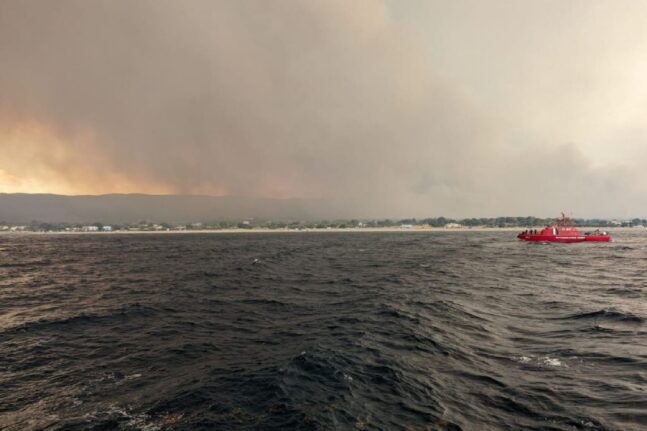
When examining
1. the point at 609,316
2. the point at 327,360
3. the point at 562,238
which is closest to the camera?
the point at 327,360

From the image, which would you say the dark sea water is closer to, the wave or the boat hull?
the wave

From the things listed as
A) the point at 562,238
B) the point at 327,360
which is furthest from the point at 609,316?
the point at 562,238

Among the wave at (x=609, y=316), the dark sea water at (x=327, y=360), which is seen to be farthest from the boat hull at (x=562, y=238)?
the wave at (x=609, y=316)

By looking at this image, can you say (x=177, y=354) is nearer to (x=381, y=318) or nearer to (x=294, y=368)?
(x=294, y=368)

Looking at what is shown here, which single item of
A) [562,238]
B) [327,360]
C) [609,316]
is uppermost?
[562,238]

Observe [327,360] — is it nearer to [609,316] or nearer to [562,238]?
[609,316]

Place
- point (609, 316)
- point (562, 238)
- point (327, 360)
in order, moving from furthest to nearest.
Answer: point (562, 238), point (609, 316), point (327, 360)

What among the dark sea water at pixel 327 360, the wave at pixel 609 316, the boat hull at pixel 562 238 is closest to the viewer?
the dark sea water at pixel 327 360

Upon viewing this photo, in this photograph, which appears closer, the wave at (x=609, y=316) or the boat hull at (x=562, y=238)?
the wave at (x=609, y=316)

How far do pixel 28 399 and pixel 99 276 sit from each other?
47.8 meters

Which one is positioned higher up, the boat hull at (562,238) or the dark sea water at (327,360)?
the boat hull at (562,238)

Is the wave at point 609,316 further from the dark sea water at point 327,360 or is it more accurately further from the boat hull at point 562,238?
the boat hull at point 562,238

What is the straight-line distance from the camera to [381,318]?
27141 mm

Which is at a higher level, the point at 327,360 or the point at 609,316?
the point at 327,360
